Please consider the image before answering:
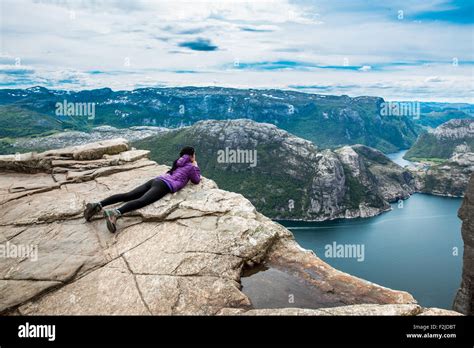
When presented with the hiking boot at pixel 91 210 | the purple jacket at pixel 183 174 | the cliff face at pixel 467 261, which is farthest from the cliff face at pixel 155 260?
the cliff face at pixel 467 261

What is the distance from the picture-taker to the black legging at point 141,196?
51.0ft

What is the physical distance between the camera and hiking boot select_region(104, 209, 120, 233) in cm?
1449

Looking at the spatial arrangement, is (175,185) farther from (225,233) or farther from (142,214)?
(225,233)

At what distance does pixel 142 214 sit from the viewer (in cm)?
1558

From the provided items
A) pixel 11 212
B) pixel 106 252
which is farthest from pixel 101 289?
pixel 11 212

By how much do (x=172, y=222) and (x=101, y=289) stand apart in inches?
178

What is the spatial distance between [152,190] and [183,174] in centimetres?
245

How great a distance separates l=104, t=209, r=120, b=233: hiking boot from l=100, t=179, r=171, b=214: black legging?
329 mm

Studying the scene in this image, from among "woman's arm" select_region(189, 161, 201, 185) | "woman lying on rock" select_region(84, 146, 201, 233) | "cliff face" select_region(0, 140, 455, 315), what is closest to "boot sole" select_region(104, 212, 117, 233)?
"woman lying on rock" select_region(84, 146, 201, 233)

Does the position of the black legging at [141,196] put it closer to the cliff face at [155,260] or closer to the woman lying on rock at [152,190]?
the woman lying on rock at [152,190]

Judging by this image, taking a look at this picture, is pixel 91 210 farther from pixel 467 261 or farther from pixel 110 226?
pixel 467 261

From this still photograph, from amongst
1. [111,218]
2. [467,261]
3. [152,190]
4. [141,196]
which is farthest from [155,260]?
[467,261]

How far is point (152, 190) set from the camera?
16516mm
